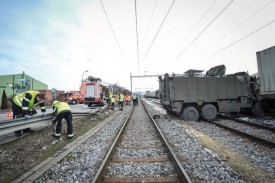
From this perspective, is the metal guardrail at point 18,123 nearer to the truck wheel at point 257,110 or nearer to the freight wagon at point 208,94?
the freight wagon at point 208,94

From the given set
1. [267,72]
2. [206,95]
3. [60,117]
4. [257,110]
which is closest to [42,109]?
[60,117]

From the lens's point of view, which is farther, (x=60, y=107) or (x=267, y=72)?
(x=267, y=72)

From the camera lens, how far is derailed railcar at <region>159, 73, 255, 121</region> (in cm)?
994

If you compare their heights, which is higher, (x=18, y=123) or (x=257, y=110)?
(x=18, y=123)

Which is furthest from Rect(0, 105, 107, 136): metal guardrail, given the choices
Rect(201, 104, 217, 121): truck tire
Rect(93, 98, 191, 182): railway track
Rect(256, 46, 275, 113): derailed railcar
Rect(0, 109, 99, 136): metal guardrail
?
Rect(256, 46, 275, 113): derailed railcar

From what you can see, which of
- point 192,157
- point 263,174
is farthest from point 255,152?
point 192,157

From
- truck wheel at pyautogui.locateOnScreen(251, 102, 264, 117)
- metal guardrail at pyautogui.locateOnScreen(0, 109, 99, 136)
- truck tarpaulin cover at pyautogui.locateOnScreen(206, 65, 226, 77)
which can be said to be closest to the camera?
metal guardrail at pyautogui.locateOnScreen(0, 109, 99, 136)

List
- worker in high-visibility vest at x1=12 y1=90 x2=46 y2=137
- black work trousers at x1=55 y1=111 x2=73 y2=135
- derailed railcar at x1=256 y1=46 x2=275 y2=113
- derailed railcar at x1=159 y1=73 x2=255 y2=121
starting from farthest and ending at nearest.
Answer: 1. derailed railcar at x1=159 y1=73 x2=255 y2=121
2. derailed railcar at x1=256 y1=46 x2=275 y2=113
3. worker in high-visibility vest at x1=12 y1=90 x2=46 y2=137
4. black work trousers at x1=55 y1=111 x2=73 y2=135

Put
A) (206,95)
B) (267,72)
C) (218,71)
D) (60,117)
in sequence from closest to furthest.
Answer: (60,117)
(267,72)
(206,95)
(218,71)

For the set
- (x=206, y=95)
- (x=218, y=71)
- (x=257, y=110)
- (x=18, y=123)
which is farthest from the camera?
(x=257, y=110)

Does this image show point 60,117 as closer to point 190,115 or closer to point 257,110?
point 190,115

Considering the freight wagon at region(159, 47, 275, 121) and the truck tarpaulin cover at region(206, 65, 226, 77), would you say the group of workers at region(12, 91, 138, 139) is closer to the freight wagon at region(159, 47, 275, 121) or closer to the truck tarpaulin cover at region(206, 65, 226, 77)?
the freight wagon at region(159, 47, 275, 121)

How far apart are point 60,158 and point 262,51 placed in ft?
33.5

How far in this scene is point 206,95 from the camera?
9969 mm
